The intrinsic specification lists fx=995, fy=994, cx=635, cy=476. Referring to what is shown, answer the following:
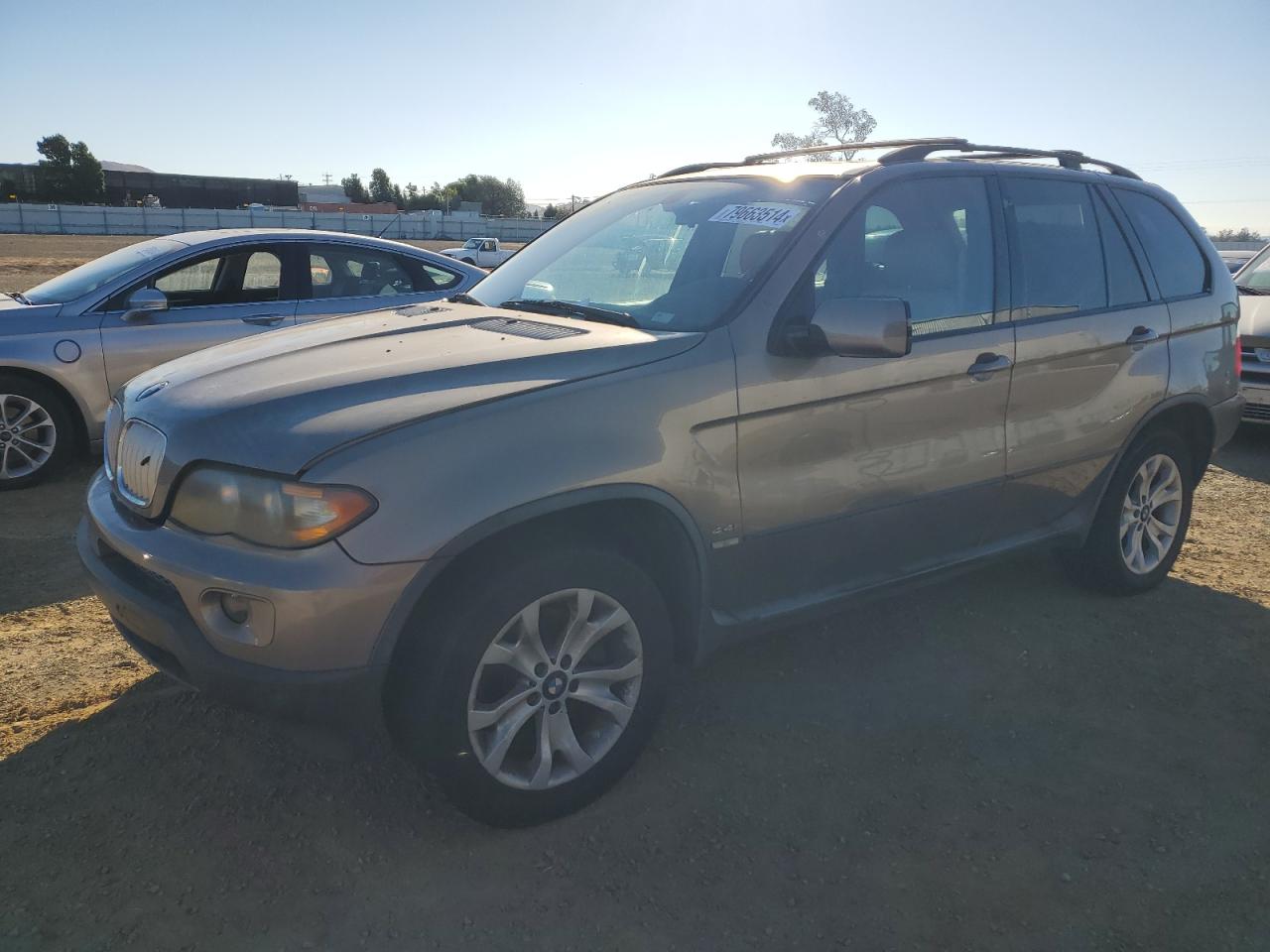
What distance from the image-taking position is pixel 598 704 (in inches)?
114

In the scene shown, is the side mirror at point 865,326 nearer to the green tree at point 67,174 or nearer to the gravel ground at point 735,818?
the gravel ground at point 735,818

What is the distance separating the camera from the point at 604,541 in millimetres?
2896

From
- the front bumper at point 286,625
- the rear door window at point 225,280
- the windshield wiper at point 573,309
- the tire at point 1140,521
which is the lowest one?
the tire at point 1140,521

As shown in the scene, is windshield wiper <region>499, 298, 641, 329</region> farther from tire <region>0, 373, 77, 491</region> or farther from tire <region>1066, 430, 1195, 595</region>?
tire <region>0, 373, 77, 491</region>

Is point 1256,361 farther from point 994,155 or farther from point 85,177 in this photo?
point 85,177

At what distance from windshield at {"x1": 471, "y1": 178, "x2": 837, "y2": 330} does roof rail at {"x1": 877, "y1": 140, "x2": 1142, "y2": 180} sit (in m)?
0.46

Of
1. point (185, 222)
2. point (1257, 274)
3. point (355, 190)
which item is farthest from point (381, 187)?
point (1257, 274)

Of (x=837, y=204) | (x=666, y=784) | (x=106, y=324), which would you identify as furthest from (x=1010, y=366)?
(x=106, y=324)

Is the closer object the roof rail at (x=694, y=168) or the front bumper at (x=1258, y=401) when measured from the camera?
the roof rail at (x=694, y=168)

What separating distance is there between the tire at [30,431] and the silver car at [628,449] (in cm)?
329

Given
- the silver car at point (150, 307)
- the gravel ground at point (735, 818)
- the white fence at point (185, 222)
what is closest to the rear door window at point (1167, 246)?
the gravel ground at point (735, 818)

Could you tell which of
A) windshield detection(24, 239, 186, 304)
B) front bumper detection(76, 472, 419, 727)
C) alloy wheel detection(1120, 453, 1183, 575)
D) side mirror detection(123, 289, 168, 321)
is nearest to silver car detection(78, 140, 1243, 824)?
front bumper detection(76, 472, 419, 727)

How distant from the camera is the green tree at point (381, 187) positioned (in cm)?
11344

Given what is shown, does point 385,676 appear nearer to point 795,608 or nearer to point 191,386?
point 191,386
